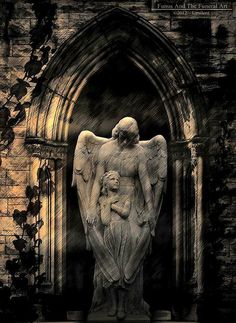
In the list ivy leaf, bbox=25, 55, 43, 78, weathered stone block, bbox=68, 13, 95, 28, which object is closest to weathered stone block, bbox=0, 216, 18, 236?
weathered stone block, bbox=68, 13, 95, 28

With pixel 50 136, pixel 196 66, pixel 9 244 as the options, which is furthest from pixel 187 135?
pixel 9 244

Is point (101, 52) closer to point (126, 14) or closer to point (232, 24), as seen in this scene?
point (126, 14)

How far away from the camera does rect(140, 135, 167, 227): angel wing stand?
10.2 meters

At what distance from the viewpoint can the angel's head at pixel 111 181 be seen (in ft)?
33.0

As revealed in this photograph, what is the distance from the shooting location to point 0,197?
37.7 ft

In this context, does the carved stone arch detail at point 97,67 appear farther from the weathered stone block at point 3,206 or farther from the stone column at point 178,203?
the weathered stone block at point 3,206

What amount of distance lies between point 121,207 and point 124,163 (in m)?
0.41

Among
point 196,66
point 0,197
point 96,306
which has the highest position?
point 196,66

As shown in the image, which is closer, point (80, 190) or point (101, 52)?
point (80, 190)

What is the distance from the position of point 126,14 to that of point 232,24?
3.66 feet

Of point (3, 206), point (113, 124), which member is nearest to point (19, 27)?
point (113, 124)

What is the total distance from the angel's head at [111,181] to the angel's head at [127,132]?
1.03 ft

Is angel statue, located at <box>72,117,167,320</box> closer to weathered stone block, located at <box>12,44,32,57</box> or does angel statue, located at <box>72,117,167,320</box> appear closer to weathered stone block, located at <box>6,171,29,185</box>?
weathered stone block, located at <box>6,171,29,185</box>

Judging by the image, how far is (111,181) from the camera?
33.0 ft
